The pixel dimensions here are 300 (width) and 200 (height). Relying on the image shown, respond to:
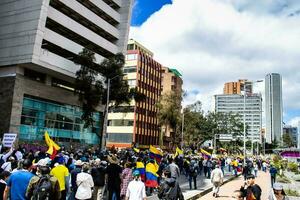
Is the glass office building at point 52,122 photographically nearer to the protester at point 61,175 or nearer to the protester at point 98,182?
the protester at point 98,182

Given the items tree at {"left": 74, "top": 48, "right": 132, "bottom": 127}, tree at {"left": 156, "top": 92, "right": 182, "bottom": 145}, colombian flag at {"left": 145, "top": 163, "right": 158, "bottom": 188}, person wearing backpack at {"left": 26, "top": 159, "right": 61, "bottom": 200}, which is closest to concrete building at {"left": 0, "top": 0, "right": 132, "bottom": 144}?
tree at {"left": 74, "top": 48, "right": 132, "bottom": 127}

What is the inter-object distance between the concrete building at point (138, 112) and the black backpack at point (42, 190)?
198ft

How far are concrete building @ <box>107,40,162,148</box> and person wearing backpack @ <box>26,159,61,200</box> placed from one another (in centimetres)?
6021

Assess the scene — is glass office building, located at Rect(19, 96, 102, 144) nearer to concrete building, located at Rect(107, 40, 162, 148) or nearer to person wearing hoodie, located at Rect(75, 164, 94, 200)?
concrete building, located at Rect(107, 40, 162, 148)

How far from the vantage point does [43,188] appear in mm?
6574

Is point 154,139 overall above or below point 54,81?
below

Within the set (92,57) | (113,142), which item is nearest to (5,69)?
(92,57)

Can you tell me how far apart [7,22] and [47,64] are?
6.93 meters

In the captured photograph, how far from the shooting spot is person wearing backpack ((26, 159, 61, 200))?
21.5ft

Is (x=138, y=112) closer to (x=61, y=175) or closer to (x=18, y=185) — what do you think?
(x=61, y=175)

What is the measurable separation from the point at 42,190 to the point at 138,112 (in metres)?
66.6

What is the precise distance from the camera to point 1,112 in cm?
3238

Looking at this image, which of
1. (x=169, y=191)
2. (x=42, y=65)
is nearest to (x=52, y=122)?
(x=42, y=65)

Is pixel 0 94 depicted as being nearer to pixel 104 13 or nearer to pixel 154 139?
pixel 104 13
